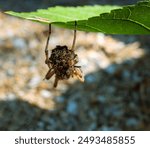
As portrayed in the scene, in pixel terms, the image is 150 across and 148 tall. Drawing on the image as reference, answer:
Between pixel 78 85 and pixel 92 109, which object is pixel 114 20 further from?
pixel 78 85

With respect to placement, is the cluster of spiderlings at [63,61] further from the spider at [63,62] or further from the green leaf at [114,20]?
the green leaf at [114,20]

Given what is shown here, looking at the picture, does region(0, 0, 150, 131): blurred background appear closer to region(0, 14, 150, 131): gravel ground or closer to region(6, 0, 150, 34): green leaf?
region(0, 14, 150, 131): gravel ground

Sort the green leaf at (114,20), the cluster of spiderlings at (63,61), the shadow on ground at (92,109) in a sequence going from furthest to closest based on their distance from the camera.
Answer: the shadow on ground at (92,109) < the cluster of spiderlings at (63,61) < the green leaf at (114,20)

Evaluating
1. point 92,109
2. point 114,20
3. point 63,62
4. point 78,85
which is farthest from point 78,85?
point 114,20

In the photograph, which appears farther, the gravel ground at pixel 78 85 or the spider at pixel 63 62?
the gravel ground at pixel 78 85

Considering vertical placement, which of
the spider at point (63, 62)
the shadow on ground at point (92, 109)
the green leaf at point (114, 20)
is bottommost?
the shadow on ground at point (92, 109)

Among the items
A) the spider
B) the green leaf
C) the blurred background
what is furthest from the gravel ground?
the green leaf

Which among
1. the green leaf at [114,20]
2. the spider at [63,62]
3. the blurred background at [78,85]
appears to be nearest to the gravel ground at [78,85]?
the blurred background at [78,85]
